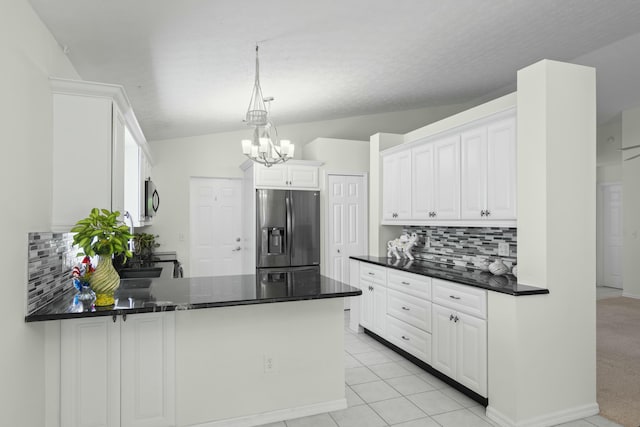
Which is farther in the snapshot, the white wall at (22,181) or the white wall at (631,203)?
the white wall at (631,203)

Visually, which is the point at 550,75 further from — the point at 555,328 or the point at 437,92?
the point at 437,92

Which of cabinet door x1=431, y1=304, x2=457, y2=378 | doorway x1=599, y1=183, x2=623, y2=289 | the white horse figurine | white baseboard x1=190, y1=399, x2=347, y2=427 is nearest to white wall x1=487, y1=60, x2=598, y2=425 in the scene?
cabinet door x1=431, y1=304, x2=457, y2=378

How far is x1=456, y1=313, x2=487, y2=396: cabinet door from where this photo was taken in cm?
275

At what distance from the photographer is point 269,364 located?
8.62 feet

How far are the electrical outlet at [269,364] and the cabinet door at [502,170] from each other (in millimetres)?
2044

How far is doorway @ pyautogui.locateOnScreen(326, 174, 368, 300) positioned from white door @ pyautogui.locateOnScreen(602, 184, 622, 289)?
533 centimetres

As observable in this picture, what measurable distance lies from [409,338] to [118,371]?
2.46m

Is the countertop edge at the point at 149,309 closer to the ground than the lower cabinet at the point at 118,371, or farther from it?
farther from it

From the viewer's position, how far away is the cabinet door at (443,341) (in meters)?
3.05

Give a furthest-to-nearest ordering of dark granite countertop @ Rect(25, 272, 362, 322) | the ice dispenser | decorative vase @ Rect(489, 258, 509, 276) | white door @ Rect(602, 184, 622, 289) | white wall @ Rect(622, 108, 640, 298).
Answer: white door @ Rect(602, 184, 622, 289) → white wall @ Rect(622, 108, 640, 298) → the ice dispenser → decorative vase @ Rect(489, 258, 509, 276) → dark granite countertop @ Rect(25, 272, 362, 322)

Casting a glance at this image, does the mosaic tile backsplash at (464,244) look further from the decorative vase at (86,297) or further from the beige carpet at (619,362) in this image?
the decorative vase at (86,297)

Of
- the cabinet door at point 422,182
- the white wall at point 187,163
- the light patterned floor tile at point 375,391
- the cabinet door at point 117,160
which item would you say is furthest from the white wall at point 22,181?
the white wall at point 187,163

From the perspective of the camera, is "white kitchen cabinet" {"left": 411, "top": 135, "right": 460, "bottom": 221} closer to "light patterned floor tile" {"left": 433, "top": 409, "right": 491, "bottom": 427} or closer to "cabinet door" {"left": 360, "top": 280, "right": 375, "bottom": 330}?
"cabinet door" {"left": 360, "top": 280, "right": 375, "bottom": 330}

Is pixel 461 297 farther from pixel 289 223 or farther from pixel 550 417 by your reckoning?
pixel 289 223
